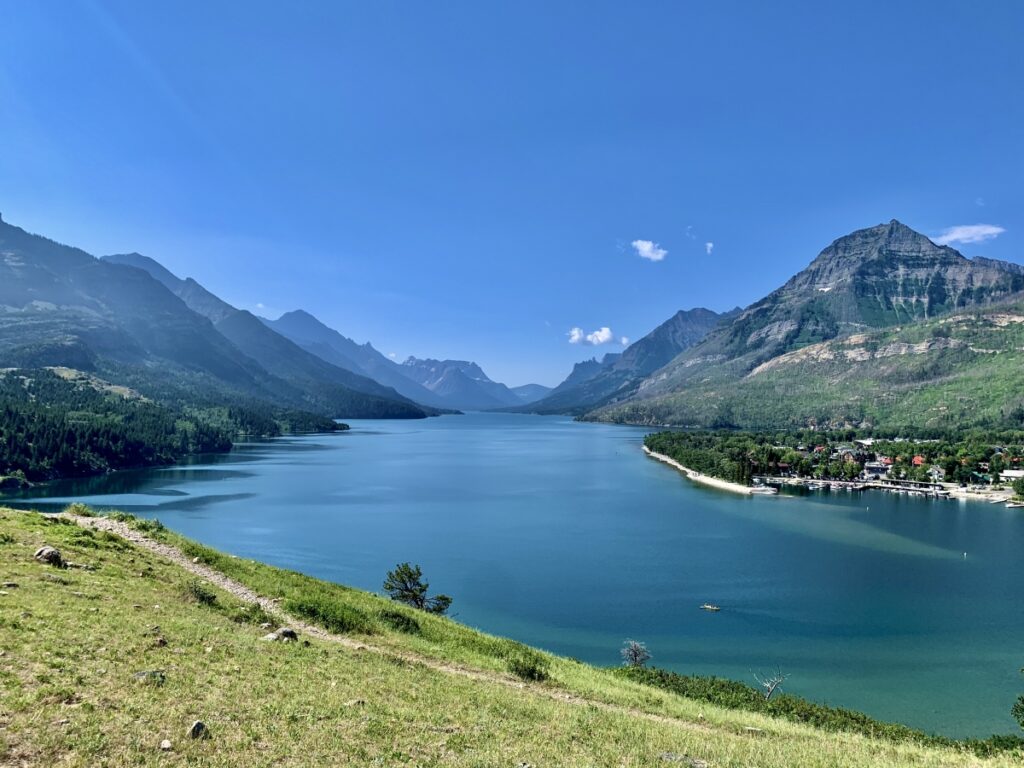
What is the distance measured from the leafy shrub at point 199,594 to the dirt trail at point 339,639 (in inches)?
79.9

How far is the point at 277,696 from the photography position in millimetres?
14125

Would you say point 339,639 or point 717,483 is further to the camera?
point 717,483

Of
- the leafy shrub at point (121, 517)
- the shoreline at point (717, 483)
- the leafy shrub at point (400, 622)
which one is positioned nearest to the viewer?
the leafy shrub at point (400, 622)

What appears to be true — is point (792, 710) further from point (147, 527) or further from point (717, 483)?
point (717, 483)

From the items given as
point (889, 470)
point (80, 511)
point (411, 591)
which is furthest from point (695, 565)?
point (889, 470)

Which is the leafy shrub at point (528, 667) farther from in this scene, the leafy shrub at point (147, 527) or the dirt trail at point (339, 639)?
the leafy shrub at point (147, 527)

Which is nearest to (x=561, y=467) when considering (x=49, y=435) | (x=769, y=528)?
(x=769, y=528)

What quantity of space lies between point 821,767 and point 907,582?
69213mm

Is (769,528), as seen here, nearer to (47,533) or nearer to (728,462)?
(728,462)

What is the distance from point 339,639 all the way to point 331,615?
1.98 m

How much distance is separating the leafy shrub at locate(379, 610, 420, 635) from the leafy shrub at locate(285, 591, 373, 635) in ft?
3.80

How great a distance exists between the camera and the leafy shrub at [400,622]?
84.1 ft

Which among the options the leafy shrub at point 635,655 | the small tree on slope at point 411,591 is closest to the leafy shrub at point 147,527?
the small tree on slope at point 411,591

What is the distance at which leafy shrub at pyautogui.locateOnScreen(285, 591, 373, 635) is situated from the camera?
23.2m
